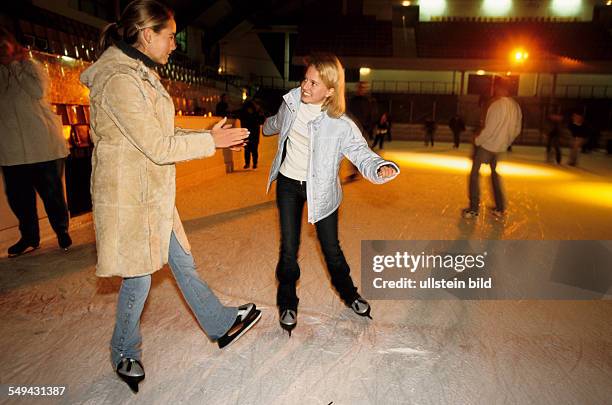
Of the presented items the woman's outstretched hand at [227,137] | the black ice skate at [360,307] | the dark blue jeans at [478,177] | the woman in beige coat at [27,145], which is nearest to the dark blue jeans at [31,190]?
the woman in beige coat at [27,145]

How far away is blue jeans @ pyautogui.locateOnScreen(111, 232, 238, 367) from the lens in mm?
1860

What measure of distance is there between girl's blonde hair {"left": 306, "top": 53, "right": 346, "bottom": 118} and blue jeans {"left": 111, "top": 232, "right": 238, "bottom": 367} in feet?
3.27

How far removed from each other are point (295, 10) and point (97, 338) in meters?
29.2

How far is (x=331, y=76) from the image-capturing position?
223 centimetres

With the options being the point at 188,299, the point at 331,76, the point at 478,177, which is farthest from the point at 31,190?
the point at 478,177

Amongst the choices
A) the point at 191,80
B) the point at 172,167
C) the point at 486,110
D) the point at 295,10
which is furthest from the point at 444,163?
the point at 295,10

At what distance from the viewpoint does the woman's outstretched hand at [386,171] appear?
83.4 inches

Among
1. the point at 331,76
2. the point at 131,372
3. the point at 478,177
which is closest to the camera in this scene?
the point at 131,372

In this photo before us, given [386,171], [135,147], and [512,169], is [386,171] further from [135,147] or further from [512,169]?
[512,169]

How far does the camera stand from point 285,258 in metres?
2.50

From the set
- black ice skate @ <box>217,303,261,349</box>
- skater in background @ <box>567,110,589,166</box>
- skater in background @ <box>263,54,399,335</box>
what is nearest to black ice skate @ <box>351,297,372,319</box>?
skater in background @ <box>263,54,399,335</box>

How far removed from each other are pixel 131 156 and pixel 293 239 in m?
1.05

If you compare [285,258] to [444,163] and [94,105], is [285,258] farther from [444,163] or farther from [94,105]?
[444,163]

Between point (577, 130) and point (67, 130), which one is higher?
point (67, 130)
